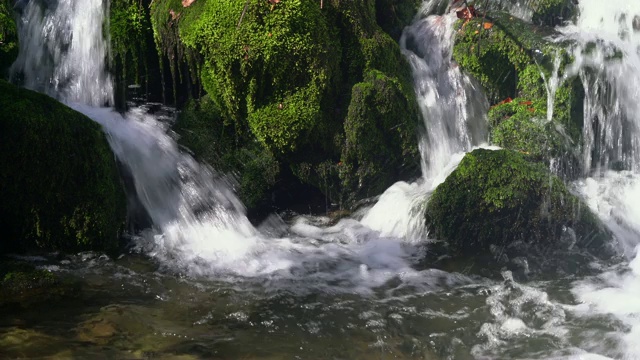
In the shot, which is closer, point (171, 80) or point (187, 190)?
point (187, 190)

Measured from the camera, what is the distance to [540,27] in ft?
29.0

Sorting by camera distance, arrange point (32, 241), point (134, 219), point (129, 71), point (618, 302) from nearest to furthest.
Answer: point (618, 302) → point (32, 241) → point (134, 219) → point (129, 71)

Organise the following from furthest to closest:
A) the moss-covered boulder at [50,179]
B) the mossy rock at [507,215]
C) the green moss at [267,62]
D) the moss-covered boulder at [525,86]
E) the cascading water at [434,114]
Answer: the moss-covered boulder at [525,86], the cascading water at [434,114], the green moss at [267,62], the mossy rock at [507,215], the moss-covered boulder at [50,179]

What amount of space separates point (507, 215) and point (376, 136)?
1.87 m

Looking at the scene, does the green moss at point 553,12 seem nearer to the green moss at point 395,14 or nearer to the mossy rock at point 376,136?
the green moss at point 395,14

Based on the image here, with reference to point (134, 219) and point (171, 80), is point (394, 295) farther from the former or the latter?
point (171, 80)

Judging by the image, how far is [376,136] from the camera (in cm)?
775

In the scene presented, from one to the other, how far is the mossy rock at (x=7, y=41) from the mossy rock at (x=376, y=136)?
13.0 feet

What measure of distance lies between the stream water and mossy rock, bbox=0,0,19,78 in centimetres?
67

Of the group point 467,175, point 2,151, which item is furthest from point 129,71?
point 467,175

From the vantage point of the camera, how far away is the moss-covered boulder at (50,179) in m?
5.99

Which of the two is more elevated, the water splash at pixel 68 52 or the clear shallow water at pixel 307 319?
the water splash at pixel 68 52

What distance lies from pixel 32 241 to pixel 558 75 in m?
6.77

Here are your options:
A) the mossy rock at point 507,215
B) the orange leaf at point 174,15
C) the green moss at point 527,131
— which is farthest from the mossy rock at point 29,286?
the green moss at point 527,131
